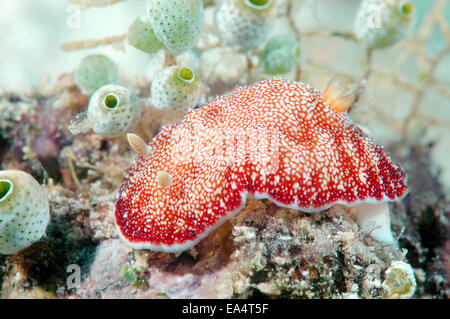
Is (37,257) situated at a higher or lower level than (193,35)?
lower

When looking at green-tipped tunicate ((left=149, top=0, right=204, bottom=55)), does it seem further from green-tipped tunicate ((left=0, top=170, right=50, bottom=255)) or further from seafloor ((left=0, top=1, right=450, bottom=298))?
green-tipped tunicate ((left=0, top=170, right=50, bottom=255))

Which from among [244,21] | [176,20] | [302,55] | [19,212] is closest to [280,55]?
[244,21]

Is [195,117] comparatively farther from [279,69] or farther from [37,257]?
[37,257]

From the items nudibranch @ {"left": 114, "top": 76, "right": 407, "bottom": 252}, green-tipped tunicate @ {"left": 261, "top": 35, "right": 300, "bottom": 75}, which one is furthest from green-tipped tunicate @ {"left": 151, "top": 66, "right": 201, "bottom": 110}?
green-tipped tunicate @ {"left": 261, "top": 35, "right": 300, "bottom": 75}

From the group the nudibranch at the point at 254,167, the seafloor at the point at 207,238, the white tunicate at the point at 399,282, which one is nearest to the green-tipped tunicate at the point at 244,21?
the seafloor at the point at 207,238

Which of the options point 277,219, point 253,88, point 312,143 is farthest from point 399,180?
point 253,88

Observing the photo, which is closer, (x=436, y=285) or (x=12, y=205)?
(x=12, y=205)

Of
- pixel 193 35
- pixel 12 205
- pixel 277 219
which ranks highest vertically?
pixel 193 35
